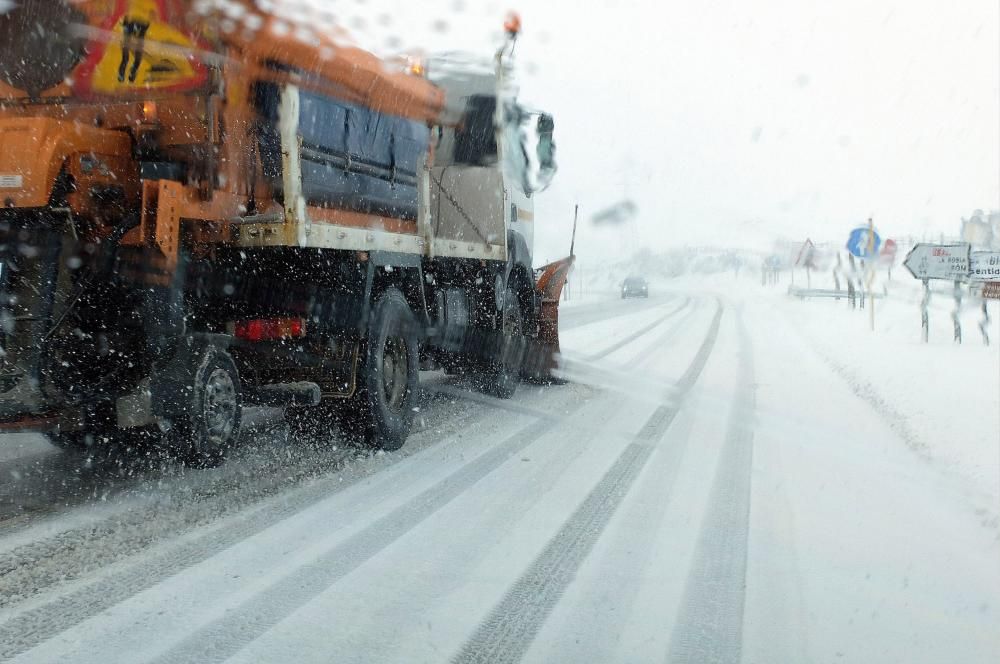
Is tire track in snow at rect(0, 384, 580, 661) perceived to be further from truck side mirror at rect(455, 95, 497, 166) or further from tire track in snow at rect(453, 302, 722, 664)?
truck side mirror at rect(455, 95, 497, 166)

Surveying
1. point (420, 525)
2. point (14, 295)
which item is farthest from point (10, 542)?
point (420, 525)

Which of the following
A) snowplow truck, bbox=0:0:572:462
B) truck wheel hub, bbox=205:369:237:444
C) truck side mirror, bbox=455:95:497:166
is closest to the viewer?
snowplow truck, bbox=0:0:572:462

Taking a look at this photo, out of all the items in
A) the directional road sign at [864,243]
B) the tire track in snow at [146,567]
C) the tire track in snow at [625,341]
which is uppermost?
the directional road sign at [864,243]

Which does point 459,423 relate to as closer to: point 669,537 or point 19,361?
point 669,537

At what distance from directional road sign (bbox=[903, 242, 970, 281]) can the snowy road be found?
25.4 feet

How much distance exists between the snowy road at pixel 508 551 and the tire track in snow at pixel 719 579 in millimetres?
12

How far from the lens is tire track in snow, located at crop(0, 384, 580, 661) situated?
2.92 metres

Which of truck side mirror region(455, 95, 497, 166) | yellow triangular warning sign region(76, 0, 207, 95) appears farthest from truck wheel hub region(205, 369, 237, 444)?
truck side mirror region(455, 95, 497, 166)

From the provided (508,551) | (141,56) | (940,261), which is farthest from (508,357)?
(940,261)

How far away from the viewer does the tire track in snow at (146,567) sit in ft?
9.59

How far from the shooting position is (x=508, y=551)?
12.5 feet

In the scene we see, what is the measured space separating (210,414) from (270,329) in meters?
0.70

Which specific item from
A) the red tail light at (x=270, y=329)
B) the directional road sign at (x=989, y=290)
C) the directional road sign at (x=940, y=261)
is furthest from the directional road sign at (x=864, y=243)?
the red tail light at (x=270, y=329)

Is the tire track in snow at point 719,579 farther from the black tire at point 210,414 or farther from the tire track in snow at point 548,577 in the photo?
the black tire at point 210,414
